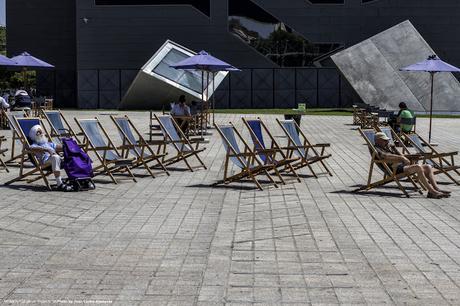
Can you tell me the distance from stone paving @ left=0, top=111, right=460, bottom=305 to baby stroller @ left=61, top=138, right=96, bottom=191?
32 cm

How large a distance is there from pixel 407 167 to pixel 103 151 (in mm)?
4692

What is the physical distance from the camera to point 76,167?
35.5 ft

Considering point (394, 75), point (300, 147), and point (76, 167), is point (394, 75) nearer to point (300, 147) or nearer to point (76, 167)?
point (300, 147)

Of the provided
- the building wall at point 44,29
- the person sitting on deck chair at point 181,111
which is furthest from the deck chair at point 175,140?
the building wall at point 44,29

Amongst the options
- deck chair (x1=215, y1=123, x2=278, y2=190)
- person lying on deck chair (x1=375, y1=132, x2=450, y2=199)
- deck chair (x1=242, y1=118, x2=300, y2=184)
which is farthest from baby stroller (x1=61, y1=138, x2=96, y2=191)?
person lying on deck chair (x1=375, y1=132, x2=450, y2=199)

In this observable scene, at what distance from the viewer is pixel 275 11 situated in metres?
46.8

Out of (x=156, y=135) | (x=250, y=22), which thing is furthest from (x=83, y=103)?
(x=156, y=135)

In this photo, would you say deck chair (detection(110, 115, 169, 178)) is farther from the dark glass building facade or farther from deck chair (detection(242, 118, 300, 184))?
the dark glass building facade

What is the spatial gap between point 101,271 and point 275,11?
41.7m

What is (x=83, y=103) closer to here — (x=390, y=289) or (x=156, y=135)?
(x=156, y=135)

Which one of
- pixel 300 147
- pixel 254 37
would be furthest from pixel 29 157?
pixel 254 37

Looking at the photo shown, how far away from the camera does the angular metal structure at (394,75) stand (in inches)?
1325

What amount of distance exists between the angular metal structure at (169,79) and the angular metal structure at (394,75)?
6883 mm

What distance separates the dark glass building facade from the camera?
46.2m
